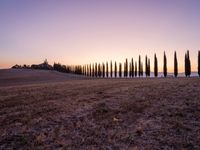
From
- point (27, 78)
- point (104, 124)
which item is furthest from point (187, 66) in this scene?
point (104, 124)

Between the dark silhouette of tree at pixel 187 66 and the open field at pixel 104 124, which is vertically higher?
the dark silhouette of tree at pixel 187 66

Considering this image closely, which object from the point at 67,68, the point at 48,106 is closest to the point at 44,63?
the point at 67,68

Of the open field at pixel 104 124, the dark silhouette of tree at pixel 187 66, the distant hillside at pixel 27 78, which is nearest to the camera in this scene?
the open field at pixel 104 124

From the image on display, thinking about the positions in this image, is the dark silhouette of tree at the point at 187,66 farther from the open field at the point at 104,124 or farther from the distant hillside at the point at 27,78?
the open field at the point at 104,124

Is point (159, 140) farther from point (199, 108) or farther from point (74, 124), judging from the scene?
point (199, 108)

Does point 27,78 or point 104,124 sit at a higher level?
point 27,78

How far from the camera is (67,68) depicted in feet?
438

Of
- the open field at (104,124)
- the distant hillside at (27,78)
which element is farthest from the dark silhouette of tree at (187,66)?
the open field at (104,124)

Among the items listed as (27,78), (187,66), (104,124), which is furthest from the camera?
(187,66)

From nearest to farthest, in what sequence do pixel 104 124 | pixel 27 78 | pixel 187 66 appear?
1. pixel 104 124
2. pixel 27 78
3. pixel 187 66

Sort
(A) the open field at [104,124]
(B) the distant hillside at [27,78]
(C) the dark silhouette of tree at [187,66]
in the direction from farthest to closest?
(C) the dark silhouette of tree at [187,66] → (B) the distant hillside at [27,78] → (A) the open field at [104,124]

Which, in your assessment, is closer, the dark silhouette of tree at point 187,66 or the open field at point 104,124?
the open field at point 104,124

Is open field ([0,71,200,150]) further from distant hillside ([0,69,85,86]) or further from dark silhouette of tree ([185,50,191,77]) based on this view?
dark silhouette of tree ([185,50,191,77])

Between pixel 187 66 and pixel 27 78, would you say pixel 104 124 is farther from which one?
pixel 187 66
